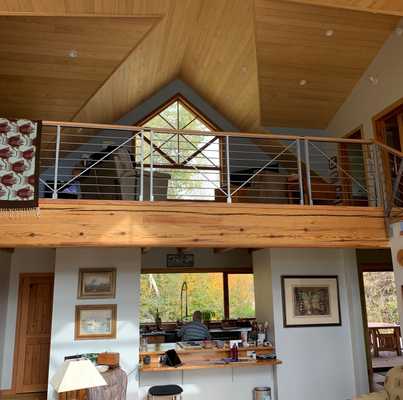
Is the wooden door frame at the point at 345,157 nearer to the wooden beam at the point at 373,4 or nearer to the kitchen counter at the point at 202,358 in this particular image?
the kitchen counter at the point at 202,358

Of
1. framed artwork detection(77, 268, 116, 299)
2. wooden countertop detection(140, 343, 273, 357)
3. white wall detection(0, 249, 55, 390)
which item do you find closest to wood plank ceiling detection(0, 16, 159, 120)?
white wall detection(0, 249, 55, 390)

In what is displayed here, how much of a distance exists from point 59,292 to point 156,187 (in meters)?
1.86

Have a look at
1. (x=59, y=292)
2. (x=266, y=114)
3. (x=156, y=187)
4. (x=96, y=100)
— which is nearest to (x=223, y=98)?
(x=266, y=114)

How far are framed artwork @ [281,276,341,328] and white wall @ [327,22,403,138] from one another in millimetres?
2389

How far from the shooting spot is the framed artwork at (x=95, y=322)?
5320 millimetres

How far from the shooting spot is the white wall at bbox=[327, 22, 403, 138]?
5898 mm

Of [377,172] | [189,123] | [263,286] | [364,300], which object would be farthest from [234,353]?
[189,123]

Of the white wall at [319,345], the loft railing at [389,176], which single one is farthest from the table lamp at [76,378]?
the loft railing at [389,176]

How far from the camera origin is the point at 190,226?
4324 millimetres

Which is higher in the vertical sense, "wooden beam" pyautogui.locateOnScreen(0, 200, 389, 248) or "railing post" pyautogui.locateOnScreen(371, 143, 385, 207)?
"railing post" pyautogui.locateOnScreen(371, 143, 385, 207)

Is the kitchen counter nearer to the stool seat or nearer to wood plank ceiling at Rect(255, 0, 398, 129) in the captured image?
the stool seat

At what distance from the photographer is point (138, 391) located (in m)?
5.36

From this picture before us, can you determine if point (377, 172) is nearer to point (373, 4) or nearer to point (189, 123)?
point (373, 4)

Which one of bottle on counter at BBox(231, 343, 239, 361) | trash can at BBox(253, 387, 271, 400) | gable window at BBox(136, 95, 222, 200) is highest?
gable window at BBox(136, 95, 222, 200)
